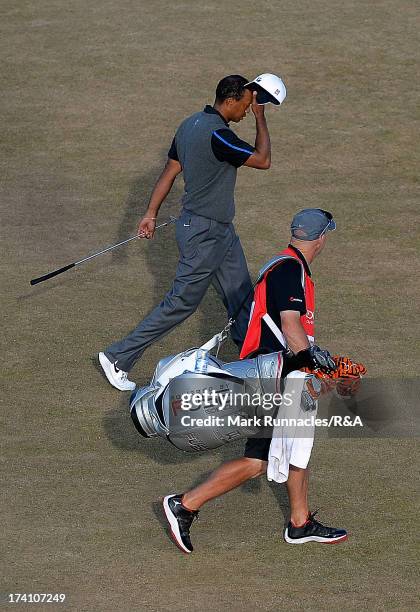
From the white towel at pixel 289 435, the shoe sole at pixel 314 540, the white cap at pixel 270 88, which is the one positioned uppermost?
the white cap at pixel 270 88

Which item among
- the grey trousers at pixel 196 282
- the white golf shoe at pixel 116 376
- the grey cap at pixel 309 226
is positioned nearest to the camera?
the grey cap at pixel 309 226

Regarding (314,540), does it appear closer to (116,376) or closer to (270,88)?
(116,376)

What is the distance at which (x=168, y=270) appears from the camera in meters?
11.2

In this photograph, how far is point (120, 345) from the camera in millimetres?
9227

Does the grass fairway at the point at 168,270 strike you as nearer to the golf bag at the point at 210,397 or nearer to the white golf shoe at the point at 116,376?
the white golf shoe at the point at 116,376

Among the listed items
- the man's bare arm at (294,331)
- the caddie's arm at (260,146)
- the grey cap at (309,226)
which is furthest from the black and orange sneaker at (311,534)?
the caddie's arm at (260,146)

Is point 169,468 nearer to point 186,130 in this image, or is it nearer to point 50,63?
point 186,130

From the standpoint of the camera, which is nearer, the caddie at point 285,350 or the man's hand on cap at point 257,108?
the caddie at point 285,350

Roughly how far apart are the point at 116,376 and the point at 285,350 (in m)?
2.23

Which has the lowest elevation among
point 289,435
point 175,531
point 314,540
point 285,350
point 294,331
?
point 314,540

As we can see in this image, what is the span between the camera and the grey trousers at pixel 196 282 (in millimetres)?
8961

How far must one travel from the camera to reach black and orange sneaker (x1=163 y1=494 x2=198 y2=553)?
24.2 feet

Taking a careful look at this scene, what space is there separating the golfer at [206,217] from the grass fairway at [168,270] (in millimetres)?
505

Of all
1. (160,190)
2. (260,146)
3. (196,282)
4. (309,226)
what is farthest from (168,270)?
(309,226)
